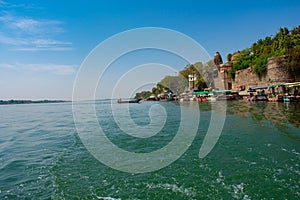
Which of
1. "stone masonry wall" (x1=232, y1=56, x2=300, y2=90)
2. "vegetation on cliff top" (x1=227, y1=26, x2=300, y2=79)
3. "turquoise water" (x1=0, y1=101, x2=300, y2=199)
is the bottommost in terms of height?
"turquoise water" (x1=0, y1=101, x2=300, y2=199)

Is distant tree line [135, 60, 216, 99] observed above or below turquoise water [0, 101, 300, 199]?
above

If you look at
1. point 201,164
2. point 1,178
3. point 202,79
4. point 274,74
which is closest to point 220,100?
point 274,74

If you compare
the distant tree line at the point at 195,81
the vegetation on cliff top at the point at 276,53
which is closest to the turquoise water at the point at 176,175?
the vegetation on cliff top at the point at 276,53

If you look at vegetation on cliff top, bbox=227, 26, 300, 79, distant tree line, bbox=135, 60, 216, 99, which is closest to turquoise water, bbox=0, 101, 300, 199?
vegetation on cliff top, bbox=227, 26, 300, 79

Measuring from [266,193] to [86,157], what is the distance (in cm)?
647

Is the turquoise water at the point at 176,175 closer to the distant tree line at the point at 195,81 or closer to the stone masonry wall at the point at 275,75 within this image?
the stone masonry wall at the point at 275,75

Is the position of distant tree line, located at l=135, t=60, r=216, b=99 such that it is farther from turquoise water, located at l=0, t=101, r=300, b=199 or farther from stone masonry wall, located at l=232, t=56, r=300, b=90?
turquoise water, located at l=0, t=101, r=300, b=199

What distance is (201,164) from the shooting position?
267 inches

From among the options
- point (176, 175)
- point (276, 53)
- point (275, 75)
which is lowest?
point (176, 175)

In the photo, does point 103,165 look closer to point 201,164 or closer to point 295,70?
point 201,164

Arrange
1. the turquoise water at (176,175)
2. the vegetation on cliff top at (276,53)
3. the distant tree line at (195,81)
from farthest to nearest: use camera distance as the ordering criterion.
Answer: the distant tree line at (195,81) → the vegetation on cliff top at (276,53) → the turquoise water at (176,175)

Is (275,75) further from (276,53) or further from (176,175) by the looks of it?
(176,175)

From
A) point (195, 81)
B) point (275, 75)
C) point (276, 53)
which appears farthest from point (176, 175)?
point (195, 81)

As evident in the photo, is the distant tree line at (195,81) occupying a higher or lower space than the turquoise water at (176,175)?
higher
